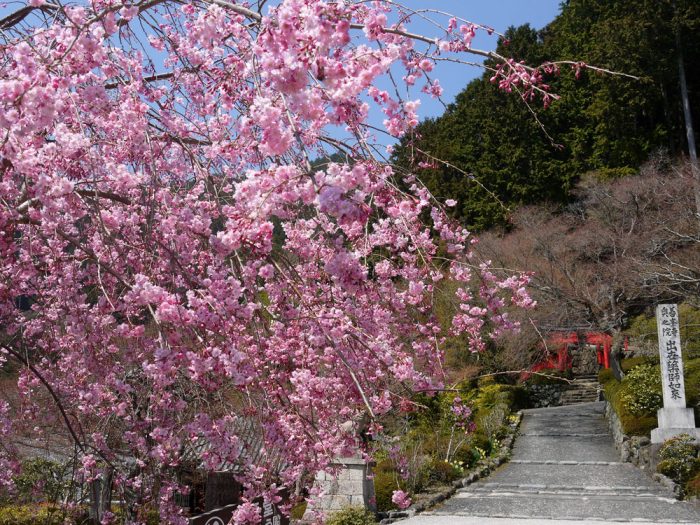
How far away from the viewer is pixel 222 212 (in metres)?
2.84

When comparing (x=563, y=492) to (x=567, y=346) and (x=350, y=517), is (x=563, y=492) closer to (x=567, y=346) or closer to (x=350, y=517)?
(x=350, y=517)

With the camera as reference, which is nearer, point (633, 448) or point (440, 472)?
point (440, 472)

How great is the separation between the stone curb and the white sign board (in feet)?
10.7

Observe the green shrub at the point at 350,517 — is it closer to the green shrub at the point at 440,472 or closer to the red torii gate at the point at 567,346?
the green shrub at the point at 440,472

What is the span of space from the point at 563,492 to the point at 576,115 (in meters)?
19.9

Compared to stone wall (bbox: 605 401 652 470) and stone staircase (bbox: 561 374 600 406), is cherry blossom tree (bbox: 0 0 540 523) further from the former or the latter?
stone staircase (bbox: 561 374 600 406)

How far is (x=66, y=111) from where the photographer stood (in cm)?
306

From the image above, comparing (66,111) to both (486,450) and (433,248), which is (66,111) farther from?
(486,450)

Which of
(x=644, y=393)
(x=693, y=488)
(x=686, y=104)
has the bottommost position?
(x=693, y=488)

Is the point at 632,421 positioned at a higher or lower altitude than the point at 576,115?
lower

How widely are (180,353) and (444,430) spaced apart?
39.2ft

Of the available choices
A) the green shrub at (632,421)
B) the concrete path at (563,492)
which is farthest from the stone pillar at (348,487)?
the green shrub at (632,421)

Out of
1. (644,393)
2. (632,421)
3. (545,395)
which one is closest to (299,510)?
(632,421)

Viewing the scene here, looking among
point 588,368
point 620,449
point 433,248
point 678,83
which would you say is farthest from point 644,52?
point 433,248
